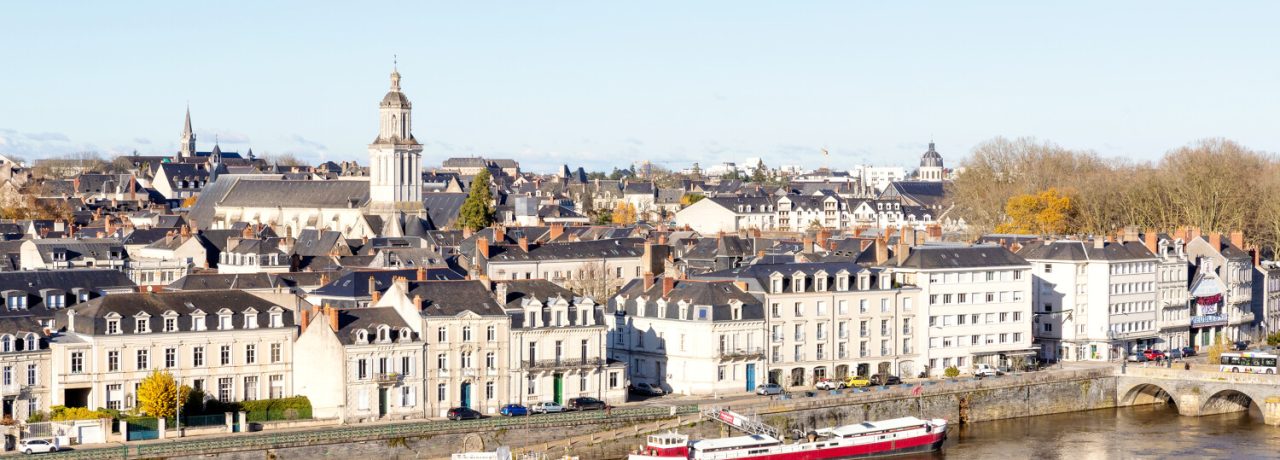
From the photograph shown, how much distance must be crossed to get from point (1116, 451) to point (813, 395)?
10673mm

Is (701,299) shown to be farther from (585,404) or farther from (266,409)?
(266,409)

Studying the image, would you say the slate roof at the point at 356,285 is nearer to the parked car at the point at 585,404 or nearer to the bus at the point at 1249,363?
the parked car at the point at 585,404

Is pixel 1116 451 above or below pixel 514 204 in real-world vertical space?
below

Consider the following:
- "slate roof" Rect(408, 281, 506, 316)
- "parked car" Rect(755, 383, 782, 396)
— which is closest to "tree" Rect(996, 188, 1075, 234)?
"parked car" Rect(755, 383, 782, 396)

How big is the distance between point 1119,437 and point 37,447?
3675cm

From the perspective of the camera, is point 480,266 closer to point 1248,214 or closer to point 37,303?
point 37,303

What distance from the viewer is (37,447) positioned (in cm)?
5219

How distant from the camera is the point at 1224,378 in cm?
7219

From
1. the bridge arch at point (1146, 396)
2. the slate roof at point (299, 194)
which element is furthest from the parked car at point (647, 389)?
the slate roof at point (299, 194)

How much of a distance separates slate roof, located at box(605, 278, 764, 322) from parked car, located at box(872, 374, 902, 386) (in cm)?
587

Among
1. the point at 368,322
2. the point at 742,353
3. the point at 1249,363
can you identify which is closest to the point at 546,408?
the point at 368,322

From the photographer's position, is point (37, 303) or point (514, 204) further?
point (514, 204)

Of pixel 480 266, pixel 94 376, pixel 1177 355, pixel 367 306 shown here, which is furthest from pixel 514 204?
pixel 94 376

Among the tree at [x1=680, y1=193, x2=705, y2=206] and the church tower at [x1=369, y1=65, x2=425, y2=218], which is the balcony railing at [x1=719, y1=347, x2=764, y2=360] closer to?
the church tower at [x1=369, y1=65, x2=425, y2=218]
